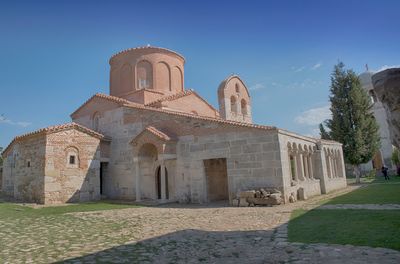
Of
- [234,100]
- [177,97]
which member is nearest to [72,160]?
[177,97]

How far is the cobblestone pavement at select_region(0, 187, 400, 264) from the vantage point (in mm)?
4238

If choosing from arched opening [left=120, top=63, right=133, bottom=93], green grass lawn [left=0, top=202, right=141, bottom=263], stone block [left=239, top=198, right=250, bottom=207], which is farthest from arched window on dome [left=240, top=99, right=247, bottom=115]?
green grass lawn [left=0, top=202, right=141, bottom=263]

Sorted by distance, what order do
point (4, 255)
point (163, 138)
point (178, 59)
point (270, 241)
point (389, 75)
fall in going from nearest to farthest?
point (389, 75) → point (4, 255) → point (270, 241) → point (163, 138) → point (178, 59)

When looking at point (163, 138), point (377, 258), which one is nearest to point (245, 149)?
point (163, 138)

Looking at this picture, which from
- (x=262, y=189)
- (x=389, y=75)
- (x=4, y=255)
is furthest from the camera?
(x=262, y=189)

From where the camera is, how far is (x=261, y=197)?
35.8 ft

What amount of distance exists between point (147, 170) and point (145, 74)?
762 centimetres

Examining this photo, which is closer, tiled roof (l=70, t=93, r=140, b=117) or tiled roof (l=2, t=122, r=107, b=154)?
tiled roof (l=2, t=122, r=107, b=154)

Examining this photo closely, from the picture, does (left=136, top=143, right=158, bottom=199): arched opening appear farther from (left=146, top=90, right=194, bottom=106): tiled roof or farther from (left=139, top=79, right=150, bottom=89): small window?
(left=139, top=79, right=150, bottom=89): small window

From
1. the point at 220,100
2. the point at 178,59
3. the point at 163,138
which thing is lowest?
the point at 163,138

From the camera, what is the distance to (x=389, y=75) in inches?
89.2

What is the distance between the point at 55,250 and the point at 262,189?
794cm

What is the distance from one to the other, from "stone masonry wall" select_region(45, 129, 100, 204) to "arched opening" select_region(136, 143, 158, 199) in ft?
8.39

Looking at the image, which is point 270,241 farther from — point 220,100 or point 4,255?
point 220,100
